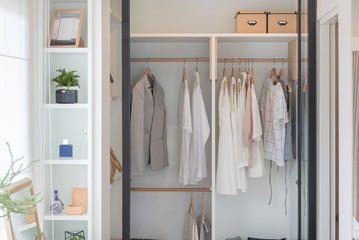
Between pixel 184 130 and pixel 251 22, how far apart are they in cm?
106

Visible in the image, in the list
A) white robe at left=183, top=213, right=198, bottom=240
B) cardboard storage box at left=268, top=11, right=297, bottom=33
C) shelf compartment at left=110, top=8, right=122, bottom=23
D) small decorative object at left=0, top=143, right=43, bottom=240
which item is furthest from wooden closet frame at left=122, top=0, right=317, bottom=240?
small decorative object at left=0, top=143, right=43, bottom=240

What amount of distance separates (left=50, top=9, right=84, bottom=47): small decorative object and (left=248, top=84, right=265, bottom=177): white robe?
5.31ft

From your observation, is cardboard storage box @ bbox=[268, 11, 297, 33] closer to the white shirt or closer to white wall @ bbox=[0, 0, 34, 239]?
the white shirt

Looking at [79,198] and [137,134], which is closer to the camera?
[79,198]

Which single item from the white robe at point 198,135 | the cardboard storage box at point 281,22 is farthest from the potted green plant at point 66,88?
the cardboard storage box at point 281,22

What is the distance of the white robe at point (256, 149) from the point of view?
3525 mm

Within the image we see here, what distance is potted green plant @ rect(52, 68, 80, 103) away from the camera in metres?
2.47

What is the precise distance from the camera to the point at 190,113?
141 inches

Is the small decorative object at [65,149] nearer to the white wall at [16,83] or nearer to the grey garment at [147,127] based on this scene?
the white wall at [16,83]

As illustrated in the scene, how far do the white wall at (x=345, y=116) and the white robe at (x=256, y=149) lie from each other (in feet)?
3.27

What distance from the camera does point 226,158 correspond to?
11.6 ft

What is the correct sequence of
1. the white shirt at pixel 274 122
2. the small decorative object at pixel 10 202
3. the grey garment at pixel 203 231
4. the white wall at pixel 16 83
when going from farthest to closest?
the grey garment at pixel 203 231 < the white shirt at pixel 274 122 < the white wall at pixel 16 83 < the small decorative object at pixel 10 202

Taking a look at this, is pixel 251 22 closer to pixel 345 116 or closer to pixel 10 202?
pixel 345 116

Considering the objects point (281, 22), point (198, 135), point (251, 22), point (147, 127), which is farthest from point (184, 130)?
point (281, 22)
